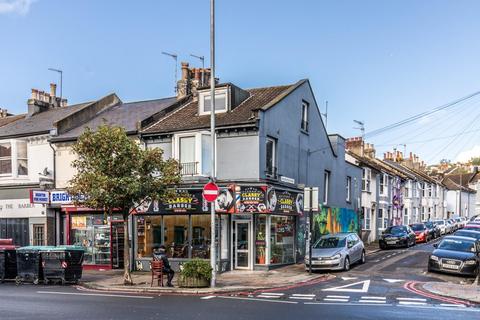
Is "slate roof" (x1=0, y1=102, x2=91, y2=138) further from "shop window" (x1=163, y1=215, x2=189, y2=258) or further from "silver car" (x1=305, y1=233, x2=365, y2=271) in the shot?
"silver car" (x1=305, y1=233, x2=365, y2=271)

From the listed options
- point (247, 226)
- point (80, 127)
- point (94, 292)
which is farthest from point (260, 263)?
point (80, 127)

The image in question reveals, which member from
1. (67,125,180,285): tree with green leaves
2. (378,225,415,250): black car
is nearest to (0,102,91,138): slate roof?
(67,125,180,285): tree with green leaves

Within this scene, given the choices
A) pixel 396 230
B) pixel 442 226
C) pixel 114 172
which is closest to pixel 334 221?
pixel 396 230

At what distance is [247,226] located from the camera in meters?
22.2

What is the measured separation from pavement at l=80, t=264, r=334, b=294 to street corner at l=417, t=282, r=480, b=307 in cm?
408

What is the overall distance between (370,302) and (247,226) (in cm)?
906

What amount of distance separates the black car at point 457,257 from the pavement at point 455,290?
230 cm

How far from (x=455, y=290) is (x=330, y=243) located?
6940 mm

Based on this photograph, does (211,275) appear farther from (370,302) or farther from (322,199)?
(322,199)

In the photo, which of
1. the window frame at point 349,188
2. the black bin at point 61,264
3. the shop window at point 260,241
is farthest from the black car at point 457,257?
the black bin at point 61,264

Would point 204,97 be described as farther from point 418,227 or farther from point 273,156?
point 418,227

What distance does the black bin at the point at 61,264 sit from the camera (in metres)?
19.3

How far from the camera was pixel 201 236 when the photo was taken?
73.8 ft

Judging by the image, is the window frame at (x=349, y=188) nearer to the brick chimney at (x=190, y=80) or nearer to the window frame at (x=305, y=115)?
the window frame at (x=305, y=115)
